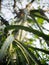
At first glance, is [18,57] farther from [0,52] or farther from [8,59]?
[0,52]

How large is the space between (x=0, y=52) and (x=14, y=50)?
683mm

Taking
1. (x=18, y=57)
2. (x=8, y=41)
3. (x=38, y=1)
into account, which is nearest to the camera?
(x=8, y=41)

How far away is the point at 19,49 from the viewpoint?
2242 mm

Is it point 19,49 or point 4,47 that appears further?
point 19,49

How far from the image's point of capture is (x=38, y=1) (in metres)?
6.97

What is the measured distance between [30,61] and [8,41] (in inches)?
18.8

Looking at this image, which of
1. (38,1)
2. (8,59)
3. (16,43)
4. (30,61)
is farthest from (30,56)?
(38,1)

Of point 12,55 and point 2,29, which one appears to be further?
point 12,55

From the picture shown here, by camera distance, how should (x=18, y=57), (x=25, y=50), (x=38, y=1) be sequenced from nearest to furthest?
1. (x=25, y=50)
2. (x=18, y=57)
3. (x=38, y=1)

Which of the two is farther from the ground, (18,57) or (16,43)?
(16,43)

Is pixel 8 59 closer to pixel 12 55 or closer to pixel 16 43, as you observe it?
pixel 12 55

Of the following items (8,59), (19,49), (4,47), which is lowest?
(8,59)

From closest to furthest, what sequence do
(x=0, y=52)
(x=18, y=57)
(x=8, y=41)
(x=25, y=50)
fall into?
1. (x=0, y=52)
2. (x=8, y=41)
3. (x=25, y=50)
4. (x=18, y=57)

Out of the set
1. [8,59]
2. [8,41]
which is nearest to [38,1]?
[8,59]
